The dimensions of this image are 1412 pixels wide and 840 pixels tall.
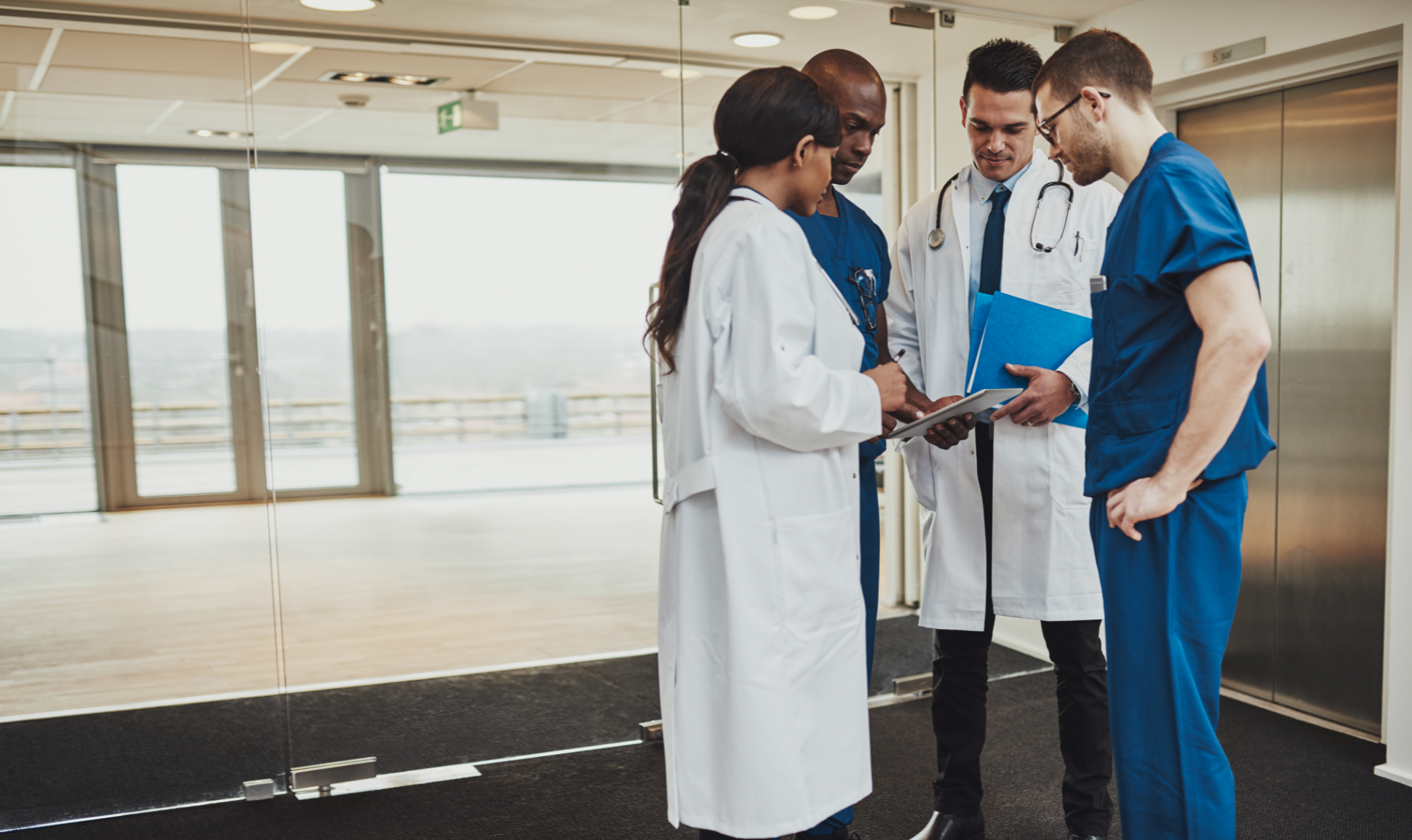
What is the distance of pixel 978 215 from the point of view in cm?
243

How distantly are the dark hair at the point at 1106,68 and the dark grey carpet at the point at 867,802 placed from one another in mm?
1727

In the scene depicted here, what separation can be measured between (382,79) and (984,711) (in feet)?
8.16

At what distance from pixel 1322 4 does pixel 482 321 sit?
105 inches

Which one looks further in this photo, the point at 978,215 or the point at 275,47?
the point at 275,47

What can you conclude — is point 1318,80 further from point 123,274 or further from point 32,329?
point 32,329

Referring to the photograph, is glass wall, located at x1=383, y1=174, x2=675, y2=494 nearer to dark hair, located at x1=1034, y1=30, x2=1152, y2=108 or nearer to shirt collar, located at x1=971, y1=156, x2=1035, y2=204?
shirt collar, located at x1=971, y1=156, x2=1035, y2=204

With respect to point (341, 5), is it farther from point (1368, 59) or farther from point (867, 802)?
point (1368, 59)

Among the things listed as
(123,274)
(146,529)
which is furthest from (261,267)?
(146,529)

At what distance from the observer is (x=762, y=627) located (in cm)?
161

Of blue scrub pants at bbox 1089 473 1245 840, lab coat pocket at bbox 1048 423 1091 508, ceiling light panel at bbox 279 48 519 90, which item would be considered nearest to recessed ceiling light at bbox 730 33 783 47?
ceiling light panel at bbox 279 48 519 90

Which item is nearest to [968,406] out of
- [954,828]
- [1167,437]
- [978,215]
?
[1167,437]

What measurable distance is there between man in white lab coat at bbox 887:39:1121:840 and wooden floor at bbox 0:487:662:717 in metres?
1.49

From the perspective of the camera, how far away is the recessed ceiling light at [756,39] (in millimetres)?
3613

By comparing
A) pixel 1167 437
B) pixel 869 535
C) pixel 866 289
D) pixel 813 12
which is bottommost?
pixel 869 535
